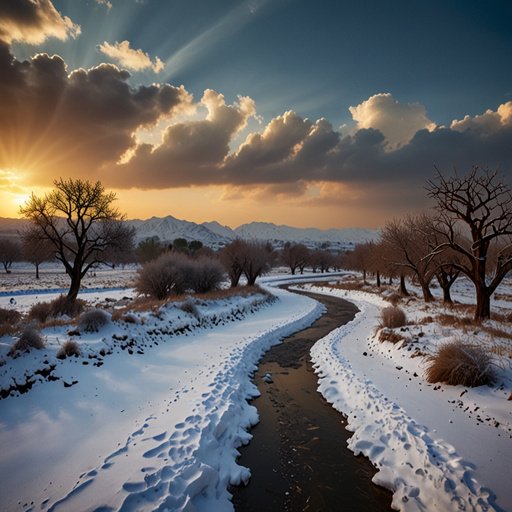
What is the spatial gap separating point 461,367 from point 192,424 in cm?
744

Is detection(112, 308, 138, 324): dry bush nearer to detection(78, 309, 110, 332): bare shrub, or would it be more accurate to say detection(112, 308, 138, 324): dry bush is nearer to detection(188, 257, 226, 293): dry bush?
detection(78, 309, 110, 332): bare shrub

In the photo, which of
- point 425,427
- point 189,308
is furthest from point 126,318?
point 425,427

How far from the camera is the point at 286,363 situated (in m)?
12.6

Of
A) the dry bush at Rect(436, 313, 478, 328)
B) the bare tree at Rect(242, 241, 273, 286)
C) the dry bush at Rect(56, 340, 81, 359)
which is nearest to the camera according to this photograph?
the dry bush at Rect(56, 340, 81, 359)

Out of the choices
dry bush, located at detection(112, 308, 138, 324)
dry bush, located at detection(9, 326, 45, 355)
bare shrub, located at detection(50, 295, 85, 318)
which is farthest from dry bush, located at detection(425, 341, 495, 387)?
bare shrub, located at detection(50, 295, 85, 318)

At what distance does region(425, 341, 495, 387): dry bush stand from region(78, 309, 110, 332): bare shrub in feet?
40.8

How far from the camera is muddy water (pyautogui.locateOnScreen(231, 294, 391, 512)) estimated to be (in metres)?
4.91

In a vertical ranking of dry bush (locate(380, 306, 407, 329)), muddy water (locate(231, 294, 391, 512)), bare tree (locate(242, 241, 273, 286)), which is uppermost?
bare tree (locate(242, 241, 273, 286))

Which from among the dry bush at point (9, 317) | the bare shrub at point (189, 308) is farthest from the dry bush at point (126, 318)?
the dry bush at point (9, 317)

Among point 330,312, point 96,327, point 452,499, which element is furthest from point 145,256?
point 452,499

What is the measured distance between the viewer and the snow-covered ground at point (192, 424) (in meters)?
4.62

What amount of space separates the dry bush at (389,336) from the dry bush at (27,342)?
13.5 metres

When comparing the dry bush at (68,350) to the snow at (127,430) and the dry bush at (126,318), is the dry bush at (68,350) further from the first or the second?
the dry bush at (126,318)

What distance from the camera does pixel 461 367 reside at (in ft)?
26.3
